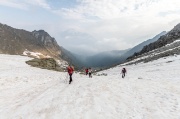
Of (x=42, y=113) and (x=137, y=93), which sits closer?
(x=42, y=113)

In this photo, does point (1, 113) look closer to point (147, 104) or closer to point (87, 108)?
point (87, 108)

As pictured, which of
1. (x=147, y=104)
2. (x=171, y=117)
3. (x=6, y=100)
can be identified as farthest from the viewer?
(x=6, y=100)

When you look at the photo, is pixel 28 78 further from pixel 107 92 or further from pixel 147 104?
pixel 147 104

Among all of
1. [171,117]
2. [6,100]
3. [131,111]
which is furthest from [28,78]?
[171,117]

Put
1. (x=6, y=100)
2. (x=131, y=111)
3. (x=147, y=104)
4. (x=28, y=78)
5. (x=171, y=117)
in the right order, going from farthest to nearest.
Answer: (x=28, y=78), (x=6, y=100), (x=147, y=104), (x=131, y=111), (x=171, y=117)

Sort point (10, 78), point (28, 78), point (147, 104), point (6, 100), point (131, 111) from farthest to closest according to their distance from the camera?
point (28, 78), point (10, 78), point (6, 100), point (147, 104), point (131, 111)

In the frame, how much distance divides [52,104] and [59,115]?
2.87m

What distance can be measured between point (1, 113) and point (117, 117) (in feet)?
25.0

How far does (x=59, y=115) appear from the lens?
14125 mm

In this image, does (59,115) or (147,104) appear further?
(147,104)

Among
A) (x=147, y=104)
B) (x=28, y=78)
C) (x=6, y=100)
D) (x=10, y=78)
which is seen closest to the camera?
(x=147, y=104)

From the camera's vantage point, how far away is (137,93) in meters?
20.4

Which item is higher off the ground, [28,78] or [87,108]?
[28,78]

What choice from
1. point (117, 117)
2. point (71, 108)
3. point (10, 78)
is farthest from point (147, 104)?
point (10, 78)
